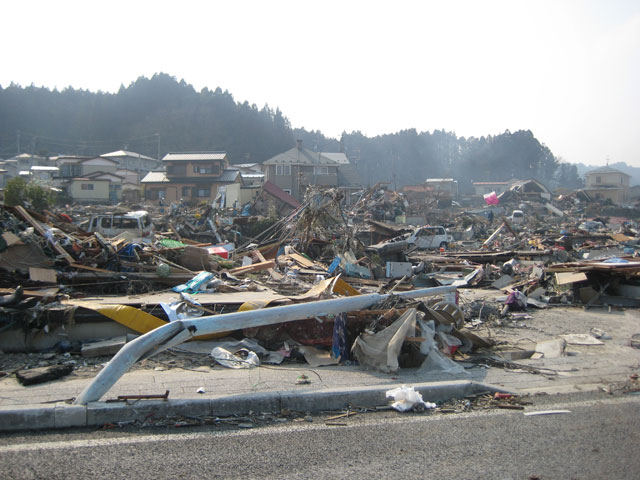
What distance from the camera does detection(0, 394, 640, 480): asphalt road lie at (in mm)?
3510

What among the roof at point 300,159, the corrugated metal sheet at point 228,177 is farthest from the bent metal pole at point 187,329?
the roof at point 300,159

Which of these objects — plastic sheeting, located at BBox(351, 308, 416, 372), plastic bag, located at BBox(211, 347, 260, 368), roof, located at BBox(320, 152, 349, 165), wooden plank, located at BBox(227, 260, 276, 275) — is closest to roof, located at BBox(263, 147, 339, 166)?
roof, located at BBox(320, 152, 349, 165)

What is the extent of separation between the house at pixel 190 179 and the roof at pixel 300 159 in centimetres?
460

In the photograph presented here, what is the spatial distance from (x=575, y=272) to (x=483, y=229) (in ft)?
77.0

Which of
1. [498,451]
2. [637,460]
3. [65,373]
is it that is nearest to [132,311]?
[65,373]

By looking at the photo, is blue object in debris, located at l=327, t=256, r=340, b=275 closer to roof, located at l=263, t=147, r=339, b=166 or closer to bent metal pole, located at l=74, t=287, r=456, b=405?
bent metal pole, located at l=74, t=287, r=456, b=405

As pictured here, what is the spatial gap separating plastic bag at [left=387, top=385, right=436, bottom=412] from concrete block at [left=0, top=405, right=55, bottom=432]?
3.29m

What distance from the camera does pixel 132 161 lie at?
66.8 m

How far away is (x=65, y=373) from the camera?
18.4ft

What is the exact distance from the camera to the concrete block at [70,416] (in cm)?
418

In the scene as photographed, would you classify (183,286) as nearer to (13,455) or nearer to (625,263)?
(13,455)

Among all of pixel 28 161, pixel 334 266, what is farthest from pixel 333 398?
pixel 28 161

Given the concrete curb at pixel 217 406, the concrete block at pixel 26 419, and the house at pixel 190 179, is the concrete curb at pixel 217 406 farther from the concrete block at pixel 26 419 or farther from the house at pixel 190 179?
the house at pixel 190 179

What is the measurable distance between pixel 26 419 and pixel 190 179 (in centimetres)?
4726
